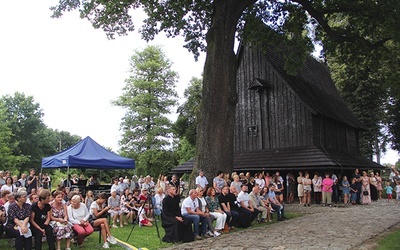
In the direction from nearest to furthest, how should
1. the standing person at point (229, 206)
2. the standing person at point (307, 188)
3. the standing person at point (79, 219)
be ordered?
the standing person at point (79, 219) → the standing person at point (229, 206) → the standing person at point (307, 188)

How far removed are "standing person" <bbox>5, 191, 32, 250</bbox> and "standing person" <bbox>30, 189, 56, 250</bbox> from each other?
0.13m

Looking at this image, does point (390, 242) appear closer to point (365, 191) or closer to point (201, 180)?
point (201, 180)

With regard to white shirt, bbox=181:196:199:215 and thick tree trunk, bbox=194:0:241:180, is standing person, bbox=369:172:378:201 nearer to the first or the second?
thick tree trunk, bbox=194:0:241:180

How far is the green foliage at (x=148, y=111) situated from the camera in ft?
127

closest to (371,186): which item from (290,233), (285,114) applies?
(285,114)

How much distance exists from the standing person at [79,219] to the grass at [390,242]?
263 inches

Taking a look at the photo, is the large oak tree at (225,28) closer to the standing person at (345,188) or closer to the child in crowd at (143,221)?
the child in crowd at (143,221)

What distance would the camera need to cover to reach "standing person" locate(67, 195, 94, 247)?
8.41m

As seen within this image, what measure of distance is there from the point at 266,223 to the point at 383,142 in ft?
99.8

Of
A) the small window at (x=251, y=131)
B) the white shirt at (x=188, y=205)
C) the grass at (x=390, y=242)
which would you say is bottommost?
the grass at (x=390, y=242)

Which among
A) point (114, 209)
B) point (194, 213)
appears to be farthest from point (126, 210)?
point (194, 213)

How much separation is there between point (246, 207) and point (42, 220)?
636 centimetres

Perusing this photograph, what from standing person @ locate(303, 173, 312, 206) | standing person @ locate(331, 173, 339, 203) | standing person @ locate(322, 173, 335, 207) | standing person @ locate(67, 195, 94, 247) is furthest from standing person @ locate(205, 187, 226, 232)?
standing person @ locate(331, 173, 339, 203)

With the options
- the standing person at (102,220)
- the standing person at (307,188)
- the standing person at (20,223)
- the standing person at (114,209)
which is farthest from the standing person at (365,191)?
the standing person at (20,223)
